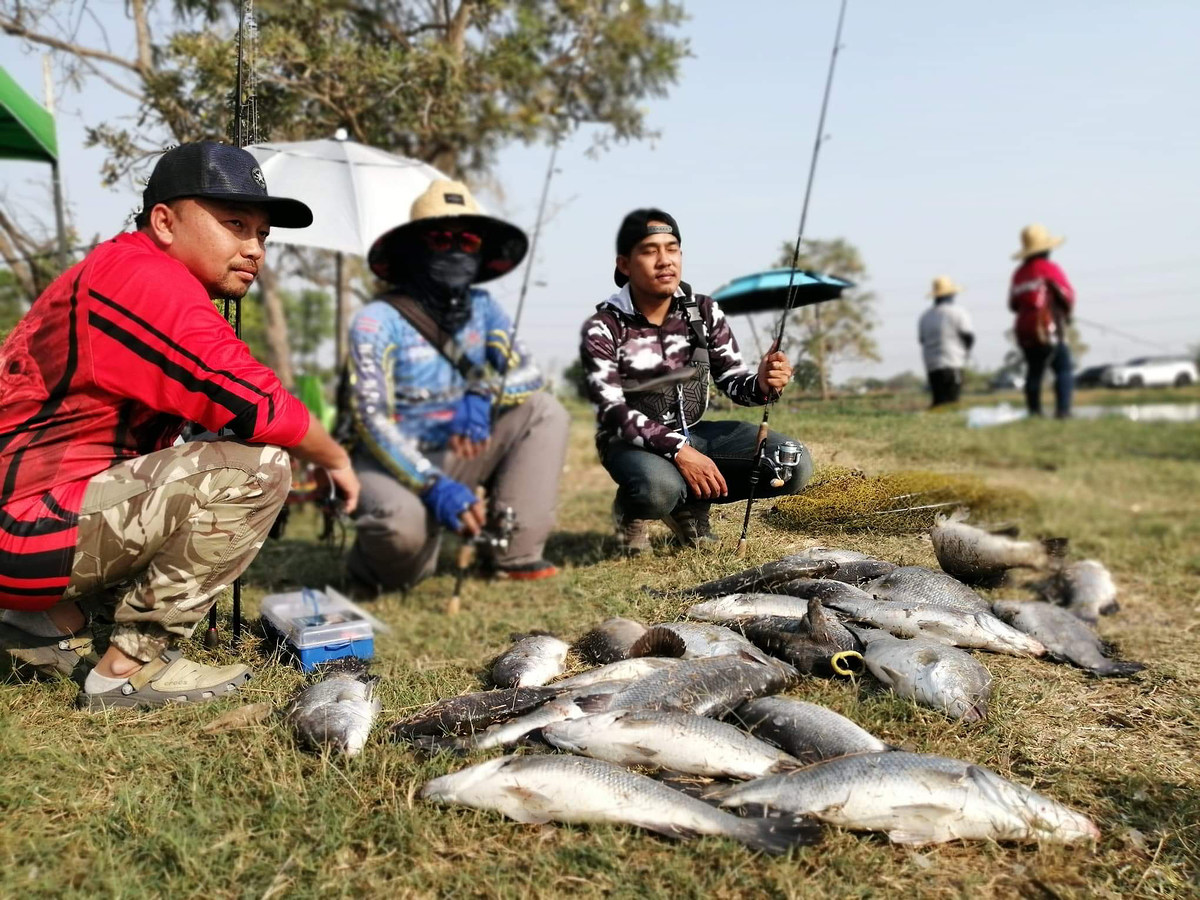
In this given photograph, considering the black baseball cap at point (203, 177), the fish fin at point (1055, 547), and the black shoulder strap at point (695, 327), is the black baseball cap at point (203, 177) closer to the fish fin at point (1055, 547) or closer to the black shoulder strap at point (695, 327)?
the black shoulder strap at point (695, 327)

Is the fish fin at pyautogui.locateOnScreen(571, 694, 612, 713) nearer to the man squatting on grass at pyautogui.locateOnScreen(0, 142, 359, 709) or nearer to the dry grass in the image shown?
the dry grass

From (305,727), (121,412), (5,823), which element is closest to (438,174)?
(121,412)

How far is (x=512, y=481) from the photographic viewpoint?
5602 millimetres

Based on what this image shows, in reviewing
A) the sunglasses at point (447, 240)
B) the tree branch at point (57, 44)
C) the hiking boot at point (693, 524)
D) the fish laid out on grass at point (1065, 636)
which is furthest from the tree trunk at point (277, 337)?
the fish laid out on grass at point (1065, 636)

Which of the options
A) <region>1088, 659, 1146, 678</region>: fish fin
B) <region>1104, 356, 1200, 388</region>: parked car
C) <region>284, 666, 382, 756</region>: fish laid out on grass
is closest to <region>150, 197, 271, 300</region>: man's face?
<region>284, 666, 382, 756</region>: fish laid out on grass

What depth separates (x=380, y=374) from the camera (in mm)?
5133

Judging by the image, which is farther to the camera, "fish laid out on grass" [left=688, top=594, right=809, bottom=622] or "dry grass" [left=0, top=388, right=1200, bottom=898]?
"fish laid out on grass" [left=688, top=594, right=809, bottom=622]

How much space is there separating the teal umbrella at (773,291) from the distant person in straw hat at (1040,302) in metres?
8.34

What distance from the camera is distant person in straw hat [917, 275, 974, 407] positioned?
444 inches

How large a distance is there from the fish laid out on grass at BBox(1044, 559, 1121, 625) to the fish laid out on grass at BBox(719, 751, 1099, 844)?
2.59 m

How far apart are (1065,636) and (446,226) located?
3.91 metres

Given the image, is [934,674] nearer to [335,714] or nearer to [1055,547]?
[335,714]

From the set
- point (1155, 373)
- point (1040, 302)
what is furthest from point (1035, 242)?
point (1155, 373)

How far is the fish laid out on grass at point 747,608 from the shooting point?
3.35m
